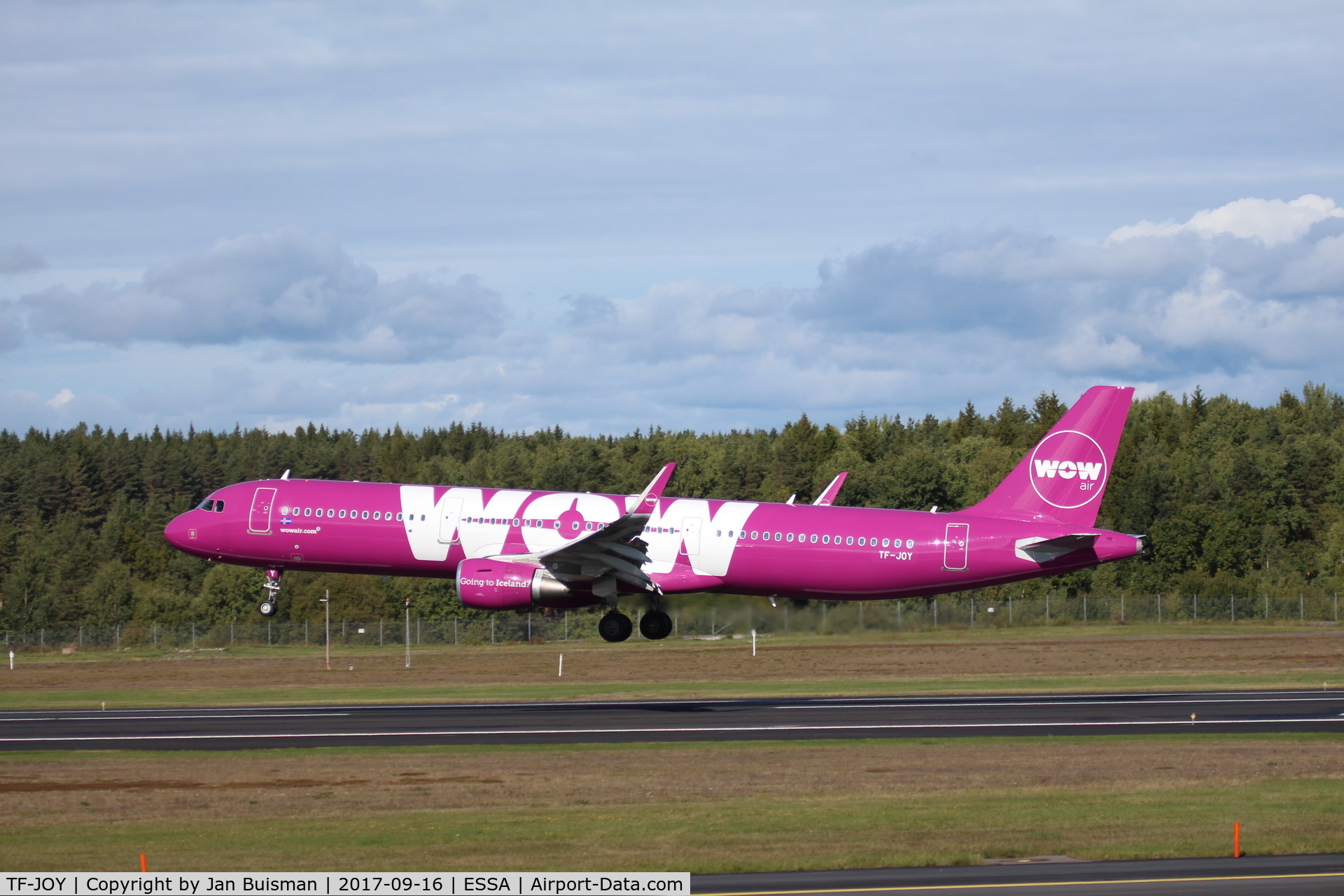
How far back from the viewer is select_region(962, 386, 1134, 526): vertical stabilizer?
146 ft

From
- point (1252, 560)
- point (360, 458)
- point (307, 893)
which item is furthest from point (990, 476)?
point (307, 893)

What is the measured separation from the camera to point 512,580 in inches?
1624

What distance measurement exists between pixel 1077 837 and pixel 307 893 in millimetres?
12148

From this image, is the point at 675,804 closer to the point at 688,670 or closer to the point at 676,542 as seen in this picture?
the point at 676,542

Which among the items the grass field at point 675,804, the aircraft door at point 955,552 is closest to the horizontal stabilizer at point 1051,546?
the aircraft door at point 955,552

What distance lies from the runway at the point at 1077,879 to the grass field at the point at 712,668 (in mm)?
29772

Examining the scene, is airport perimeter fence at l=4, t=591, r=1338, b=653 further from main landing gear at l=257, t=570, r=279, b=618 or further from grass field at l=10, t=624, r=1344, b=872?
grass field at l=10, t=624, r=1344, b=872

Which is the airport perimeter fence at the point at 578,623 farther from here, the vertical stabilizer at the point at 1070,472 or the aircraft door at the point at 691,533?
the aircraft door at the point at 691,533

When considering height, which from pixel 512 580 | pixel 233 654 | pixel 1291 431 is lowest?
pixel 233 654

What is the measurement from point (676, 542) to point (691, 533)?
21.0 inches

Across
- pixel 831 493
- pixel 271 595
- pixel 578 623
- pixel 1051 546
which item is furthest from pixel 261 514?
pixel 578 623

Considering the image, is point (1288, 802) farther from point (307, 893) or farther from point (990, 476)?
point (990, 476)

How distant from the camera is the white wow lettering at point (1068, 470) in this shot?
1754 inches

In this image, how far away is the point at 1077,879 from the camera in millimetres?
18797
